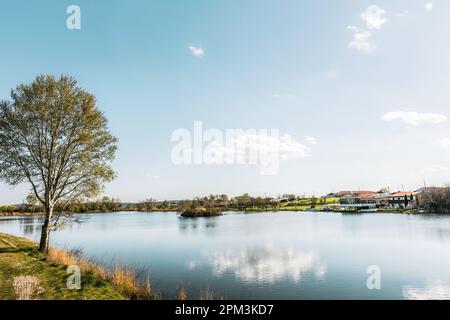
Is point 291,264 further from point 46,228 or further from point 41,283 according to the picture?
point 46,228

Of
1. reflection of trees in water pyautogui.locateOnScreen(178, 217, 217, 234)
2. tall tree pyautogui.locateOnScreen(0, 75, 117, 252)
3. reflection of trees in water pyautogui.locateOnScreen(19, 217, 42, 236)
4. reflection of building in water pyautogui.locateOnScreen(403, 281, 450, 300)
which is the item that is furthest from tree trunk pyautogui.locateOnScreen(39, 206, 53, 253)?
reflection of trees in water pyautogui.locateOnScreen(178, 217, 217, 234)

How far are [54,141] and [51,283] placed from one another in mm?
14277

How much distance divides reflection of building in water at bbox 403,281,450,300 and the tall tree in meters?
26.1

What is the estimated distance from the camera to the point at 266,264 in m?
30.3

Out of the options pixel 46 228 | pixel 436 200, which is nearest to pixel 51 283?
pixel 46 228

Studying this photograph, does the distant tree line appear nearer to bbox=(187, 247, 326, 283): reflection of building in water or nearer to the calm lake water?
the calm lake water

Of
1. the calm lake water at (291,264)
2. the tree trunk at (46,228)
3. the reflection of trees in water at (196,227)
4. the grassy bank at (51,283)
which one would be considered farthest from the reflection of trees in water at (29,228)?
the grassy bank at (51,283)

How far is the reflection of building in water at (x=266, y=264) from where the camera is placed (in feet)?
85.4

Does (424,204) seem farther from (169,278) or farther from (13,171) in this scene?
(13,171)

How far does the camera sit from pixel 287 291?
2183 centimetres

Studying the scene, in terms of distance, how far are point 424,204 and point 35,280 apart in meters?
132

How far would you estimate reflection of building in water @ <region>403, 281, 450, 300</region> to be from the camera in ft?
69.6

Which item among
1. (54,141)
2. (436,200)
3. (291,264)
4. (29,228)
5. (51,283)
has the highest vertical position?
(54,141)
